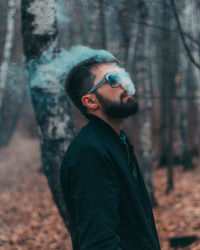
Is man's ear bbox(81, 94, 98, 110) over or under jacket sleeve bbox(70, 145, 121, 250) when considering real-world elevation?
over

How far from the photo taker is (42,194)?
8.91 metres

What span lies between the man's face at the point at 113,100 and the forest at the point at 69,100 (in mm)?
358

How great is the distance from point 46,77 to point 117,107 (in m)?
1.63

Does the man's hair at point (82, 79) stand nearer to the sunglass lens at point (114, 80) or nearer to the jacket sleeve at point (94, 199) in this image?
the sunglass lens at point (114, 80)

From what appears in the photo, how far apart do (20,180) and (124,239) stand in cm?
944

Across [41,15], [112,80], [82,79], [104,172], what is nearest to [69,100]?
[41,15]

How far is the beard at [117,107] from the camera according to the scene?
192cm

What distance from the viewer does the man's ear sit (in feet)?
6.45

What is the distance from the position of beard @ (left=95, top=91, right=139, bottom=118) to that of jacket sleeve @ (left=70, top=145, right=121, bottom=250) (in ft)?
1.30

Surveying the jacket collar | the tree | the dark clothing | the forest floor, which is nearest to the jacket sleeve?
the dark clothing

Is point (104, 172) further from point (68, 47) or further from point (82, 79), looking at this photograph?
point (68, 47)

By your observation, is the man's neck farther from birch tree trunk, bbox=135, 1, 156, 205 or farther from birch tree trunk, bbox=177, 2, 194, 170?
birch tree trunk, bbox=177, 2, 194, 170

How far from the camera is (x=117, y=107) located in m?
1.92

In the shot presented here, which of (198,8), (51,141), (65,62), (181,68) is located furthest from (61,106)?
(181,68)
